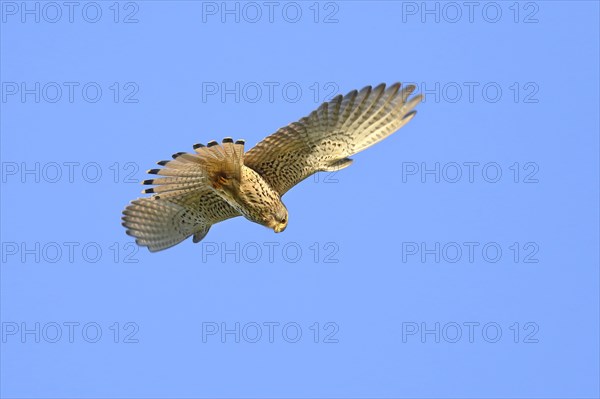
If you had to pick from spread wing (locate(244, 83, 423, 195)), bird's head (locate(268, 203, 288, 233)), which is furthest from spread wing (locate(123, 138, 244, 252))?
bird's head (locate(268, 203, 288, 233))

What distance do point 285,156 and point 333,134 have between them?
2.39ft

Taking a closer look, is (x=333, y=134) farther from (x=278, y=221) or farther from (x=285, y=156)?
(x=278, y=221)

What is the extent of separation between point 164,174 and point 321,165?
216 cm

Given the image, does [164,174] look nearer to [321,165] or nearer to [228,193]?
[228,193]

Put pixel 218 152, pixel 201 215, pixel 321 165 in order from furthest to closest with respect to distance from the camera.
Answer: pixel 201 215
pixel 321 165
pixel 218 152

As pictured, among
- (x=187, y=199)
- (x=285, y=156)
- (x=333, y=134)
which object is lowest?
(x=187, y=199)

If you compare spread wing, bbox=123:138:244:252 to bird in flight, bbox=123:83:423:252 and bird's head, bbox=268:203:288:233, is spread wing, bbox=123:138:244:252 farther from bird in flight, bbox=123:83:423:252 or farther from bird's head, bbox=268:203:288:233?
bird's head, bbox=268:203:288:233

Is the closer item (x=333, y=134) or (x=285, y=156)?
(x=333, y=134)

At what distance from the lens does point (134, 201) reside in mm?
18031

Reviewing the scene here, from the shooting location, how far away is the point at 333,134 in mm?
16328

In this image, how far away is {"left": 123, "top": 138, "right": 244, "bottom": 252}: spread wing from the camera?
15.8 meters

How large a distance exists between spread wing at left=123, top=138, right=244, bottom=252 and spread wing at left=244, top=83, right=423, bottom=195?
1.74 ft

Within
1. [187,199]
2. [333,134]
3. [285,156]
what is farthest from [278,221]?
[187,199]

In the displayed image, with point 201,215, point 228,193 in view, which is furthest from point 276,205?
point 201,215
